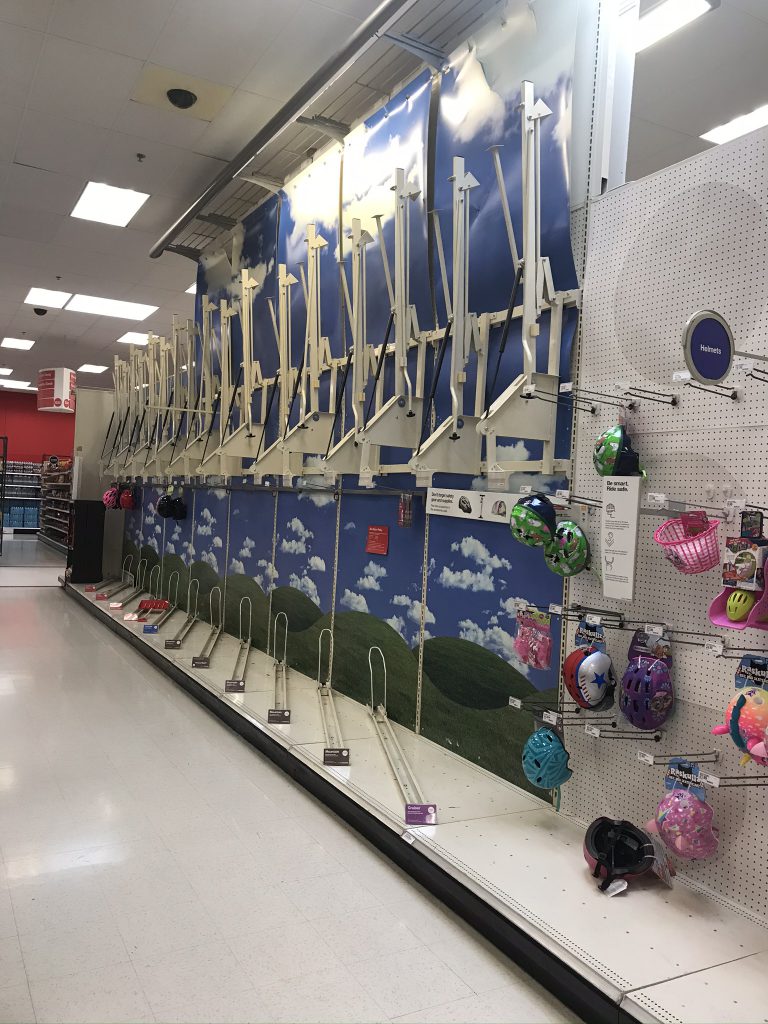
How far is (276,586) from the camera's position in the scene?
655 cm

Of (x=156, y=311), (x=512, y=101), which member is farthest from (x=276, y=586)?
(x=156, y=311)

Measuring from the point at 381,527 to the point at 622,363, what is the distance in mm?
2120

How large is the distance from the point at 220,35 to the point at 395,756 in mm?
4355

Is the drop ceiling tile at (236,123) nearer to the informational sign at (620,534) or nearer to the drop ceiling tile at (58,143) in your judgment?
the drop ceiling tile at (58,143)

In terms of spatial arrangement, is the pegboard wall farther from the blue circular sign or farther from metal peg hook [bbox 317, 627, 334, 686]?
metal peg hook [bbox 317, 627, 334, 686]

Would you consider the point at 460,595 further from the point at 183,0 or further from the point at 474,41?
the point at 183,0

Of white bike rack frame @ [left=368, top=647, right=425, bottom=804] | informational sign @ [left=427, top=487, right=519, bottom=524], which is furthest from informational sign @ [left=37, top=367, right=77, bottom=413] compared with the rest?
Answer: informational sign @ [left=427, top=487, right=519, bottom=524]

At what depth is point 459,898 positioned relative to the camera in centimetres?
285

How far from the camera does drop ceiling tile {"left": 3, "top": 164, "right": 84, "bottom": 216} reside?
696 cm

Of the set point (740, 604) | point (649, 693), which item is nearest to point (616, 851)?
point (649, 693)

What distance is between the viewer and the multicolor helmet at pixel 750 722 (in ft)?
7.55

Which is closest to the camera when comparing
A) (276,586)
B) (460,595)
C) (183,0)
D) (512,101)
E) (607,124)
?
(607,124)

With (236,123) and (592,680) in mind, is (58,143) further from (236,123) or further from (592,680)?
(592,680)

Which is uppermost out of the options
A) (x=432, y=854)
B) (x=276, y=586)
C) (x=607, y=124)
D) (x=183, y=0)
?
(x=183, y=0)
